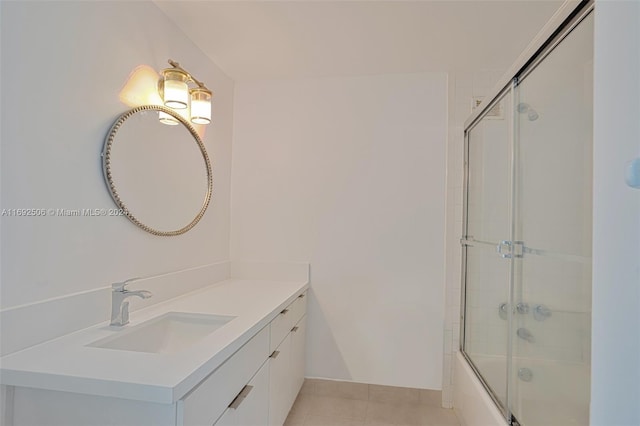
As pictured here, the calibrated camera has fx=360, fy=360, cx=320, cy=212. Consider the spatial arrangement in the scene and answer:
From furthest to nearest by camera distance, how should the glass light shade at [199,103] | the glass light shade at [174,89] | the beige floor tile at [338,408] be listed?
the beige floor tile at [338,408] < the glass light shade at [199,103] < the glass light shade at [174,89]

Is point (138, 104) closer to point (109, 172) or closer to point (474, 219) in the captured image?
point (109, 172)

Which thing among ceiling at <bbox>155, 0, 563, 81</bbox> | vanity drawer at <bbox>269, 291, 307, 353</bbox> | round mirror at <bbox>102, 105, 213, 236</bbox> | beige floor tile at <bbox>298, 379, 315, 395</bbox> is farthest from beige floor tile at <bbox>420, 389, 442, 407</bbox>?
ceiling at <bbox>155, 0, 563, 81</bbox>

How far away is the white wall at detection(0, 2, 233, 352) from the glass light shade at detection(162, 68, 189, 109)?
10 centimetres

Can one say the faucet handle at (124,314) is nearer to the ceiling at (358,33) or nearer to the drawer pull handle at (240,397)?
the drawer pull handle at (240,397)

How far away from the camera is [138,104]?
65.3 inches

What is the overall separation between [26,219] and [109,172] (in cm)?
37

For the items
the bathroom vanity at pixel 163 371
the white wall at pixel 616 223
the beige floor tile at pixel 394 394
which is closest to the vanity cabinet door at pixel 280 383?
the bathroom vanity at pixel 163 371

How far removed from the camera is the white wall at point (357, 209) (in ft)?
8.13

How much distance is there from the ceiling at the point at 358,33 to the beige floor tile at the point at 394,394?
7.19ft

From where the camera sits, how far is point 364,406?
2.42 metres

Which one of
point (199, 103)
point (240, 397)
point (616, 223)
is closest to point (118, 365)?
point (240, 397)

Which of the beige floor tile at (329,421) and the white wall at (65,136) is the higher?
the white wall at (65,136)

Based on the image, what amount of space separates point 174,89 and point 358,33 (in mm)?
1031

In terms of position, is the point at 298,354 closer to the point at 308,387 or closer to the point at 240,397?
the point at 308,387
